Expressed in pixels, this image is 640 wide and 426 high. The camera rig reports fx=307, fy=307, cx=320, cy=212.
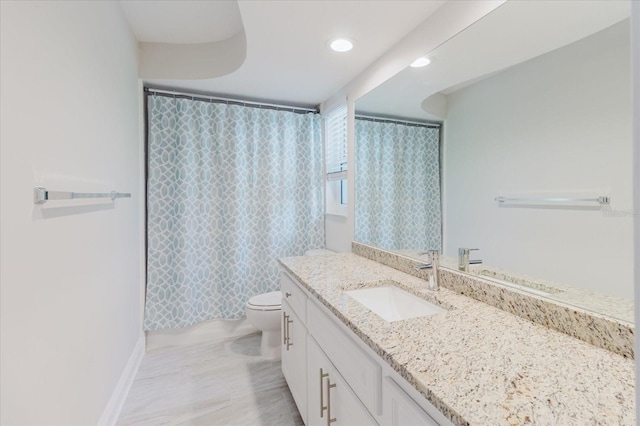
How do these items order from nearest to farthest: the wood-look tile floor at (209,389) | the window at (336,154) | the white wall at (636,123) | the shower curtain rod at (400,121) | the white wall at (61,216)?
the white wall at (636,123) → the white wall at (61,216) → the shower curtain rod at (400,121) → the wood-look tile floor at (209,389) → the window at (336,154)

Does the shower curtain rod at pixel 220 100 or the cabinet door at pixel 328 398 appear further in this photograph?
the shower curtain rod at pixel 220 100

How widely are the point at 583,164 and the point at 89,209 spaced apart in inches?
75.8

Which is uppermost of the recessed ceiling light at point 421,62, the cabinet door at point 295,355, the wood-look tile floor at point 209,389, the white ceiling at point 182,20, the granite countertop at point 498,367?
the white ceiling at point 182,20

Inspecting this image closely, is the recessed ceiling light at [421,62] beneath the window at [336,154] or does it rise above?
above

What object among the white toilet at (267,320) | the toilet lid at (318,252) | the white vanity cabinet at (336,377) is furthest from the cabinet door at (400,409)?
the toilet lid at (318,252)

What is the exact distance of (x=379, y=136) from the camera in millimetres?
2111

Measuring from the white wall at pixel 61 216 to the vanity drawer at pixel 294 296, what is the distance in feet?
3.14

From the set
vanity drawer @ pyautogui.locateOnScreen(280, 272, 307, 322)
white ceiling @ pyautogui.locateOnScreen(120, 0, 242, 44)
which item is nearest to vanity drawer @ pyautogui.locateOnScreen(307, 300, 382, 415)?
vanity drawer @ pyautogui.locateOnScreen(280, 272, 307, 322)

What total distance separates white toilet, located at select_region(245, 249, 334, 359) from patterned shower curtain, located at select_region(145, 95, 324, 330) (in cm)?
40

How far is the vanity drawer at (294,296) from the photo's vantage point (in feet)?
5.19

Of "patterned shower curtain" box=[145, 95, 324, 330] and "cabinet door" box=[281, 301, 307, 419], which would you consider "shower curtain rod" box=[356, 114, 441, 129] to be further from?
"cabinet door" box=[281, 301, 307, 419]

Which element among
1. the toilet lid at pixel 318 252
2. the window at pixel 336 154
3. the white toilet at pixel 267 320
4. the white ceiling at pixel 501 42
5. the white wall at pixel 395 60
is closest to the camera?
the white ceiling at pixel 501 42

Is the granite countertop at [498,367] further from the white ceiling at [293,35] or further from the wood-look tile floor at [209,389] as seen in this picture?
the white ceiling at [293,35]

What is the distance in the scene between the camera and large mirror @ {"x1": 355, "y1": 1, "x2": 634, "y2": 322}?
907 mm
